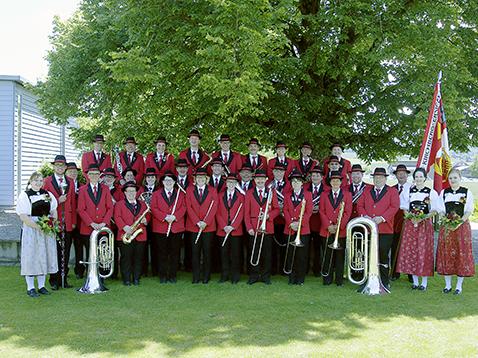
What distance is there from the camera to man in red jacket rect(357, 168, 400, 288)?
920cm

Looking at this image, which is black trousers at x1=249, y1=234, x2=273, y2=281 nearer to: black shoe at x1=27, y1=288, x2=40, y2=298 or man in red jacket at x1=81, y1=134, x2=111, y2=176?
man in red jacket at x1=81, y1=134, x2=111, y2=176

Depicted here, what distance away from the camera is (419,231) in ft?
30.1

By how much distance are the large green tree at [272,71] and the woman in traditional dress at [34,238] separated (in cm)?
295

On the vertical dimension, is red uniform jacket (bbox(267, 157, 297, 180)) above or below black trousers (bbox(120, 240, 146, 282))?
above

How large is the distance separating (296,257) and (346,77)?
5.65 meters

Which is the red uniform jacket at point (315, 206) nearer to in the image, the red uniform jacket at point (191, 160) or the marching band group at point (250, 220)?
the marching band group at point (250, 220)

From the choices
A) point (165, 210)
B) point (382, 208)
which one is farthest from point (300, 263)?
point (165, 210)

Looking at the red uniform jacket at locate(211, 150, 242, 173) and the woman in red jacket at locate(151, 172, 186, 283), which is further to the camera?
the red uniform jacket at locate(211, 150, 242, 173)

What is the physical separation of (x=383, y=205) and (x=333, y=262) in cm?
133

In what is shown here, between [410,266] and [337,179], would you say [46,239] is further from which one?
[410,266]

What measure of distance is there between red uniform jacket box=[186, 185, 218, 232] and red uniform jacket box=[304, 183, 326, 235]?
1.69 meters

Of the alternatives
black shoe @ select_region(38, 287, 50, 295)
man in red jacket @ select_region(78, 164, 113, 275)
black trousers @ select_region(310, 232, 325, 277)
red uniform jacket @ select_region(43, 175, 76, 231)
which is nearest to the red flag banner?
black trousers @ select_region(310, 232, 325, 277)

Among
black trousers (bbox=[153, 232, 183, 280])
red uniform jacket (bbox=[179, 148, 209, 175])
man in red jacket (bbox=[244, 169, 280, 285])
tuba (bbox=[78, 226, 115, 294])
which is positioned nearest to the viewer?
tuba (bbox=[78, 226, 115, 294])

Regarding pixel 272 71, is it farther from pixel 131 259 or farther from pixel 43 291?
pixel 43 291
